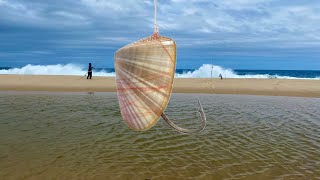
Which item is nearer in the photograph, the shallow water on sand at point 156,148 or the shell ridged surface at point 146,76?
the shell ridged surface at point 146,76

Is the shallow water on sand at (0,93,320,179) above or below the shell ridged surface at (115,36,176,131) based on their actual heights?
below

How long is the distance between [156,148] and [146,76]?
6141 millimetres

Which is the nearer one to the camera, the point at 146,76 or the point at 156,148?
the point at 146,76

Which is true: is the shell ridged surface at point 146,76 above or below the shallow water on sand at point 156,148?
above

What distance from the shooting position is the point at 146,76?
3.99 meters

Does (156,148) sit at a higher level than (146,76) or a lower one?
lower

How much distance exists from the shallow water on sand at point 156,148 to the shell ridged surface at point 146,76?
3706 mm

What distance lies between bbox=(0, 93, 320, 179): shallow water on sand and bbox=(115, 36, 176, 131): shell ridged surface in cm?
371

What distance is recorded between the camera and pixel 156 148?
9.79m

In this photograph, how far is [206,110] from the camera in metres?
17.7

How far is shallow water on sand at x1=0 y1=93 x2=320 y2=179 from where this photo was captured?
7.70m

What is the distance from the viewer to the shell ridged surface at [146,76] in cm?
391

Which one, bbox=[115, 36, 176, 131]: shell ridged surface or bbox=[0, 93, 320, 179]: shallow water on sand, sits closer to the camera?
bbox=[115, 36, 176, 131]: shell ridged surface

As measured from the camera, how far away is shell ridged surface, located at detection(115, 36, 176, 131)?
3910 millimetres
